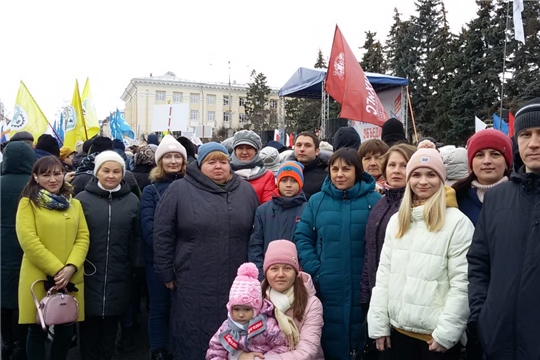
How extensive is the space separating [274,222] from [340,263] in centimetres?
63

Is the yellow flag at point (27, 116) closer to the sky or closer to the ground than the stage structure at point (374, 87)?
closer to the ground

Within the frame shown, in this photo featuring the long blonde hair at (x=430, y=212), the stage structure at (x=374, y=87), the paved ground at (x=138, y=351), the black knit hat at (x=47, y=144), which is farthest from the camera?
the stage structure at (x=374, y=87)

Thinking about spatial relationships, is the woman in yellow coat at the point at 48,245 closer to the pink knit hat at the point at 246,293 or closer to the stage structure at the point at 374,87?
the pink knit hat at the point at 246,293

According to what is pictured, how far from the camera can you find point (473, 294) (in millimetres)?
2297

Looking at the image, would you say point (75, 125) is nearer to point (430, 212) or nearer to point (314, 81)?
point (314, 81)

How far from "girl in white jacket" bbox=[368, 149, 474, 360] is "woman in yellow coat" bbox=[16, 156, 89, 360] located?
2.42 meters

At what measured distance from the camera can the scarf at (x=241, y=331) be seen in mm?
2871

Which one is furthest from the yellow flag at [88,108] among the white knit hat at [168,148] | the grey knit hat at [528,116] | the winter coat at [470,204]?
the grey knit hat at [528,116]

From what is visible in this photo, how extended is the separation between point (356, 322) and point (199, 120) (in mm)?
82179

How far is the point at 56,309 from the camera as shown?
11.6 feet

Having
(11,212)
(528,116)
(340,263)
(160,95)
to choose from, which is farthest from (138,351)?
(160,95)

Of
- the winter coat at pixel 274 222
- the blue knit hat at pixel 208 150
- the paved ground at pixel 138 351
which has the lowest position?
the paved ground at pixel 138 351

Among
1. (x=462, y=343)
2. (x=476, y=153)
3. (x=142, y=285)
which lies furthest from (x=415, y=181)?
(x=142, y=285)

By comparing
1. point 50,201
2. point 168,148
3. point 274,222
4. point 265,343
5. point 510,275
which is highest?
point 168,148
